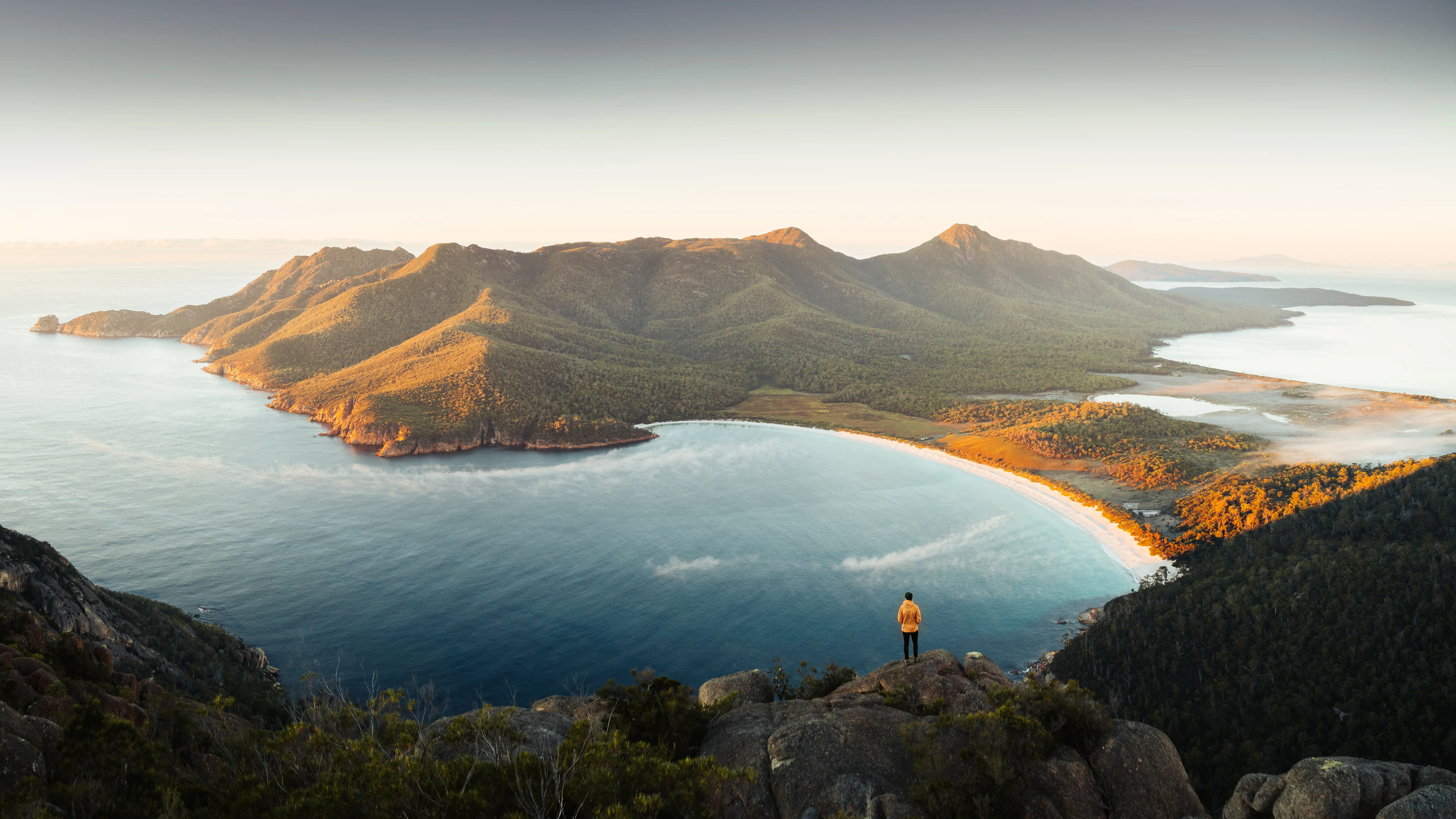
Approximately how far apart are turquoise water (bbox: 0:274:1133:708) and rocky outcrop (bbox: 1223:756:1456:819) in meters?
50.2

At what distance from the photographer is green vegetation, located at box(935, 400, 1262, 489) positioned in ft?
391

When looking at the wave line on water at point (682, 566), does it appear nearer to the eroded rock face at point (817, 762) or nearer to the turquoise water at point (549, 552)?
the turquoise water at point (549, 552)

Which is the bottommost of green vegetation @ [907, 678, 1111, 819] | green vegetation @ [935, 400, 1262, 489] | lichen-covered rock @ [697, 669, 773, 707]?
green vegetation @ [935, 400, 1262, 489]

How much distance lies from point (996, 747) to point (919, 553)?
74.4 metres

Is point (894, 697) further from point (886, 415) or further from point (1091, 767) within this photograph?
point (886, 415)

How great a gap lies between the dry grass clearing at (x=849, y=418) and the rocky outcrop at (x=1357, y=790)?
142233mm

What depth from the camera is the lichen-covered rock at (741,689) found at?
33.9 metres

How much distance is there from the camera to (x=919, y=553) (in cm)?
9544

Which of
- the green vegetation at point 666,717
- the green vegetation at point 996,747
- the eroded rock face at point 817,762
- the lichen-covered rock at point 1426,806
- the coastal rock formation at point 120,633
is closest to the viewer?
the lichen-covered rock at point 1426,806

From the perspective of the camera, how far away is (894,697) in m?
30.1

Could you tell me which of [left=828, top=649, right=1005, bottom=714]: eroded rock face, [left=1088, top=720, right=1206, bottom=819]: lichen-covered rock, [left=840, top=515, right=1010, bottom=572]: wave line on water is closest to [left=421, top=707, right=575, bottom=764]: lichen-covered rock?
[left=828, top=649, right=1005, bottom=714]: eroded rock face

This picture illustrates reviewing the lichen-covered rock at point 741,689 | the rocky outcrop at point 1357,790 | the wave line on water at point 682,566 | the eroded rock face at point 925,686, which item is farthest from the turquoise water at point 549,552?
the rocky outcrop at point 1357,790

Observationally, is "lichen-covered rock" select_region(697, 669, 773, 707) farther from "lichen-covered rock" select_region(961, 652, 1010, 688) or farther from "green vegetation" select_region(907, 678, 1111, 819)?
"green vegetation" select_region(907, 678, 1111, 819)

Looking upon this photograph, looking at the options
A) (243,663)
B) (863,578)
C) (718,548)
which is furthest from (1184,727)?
(243,663)
